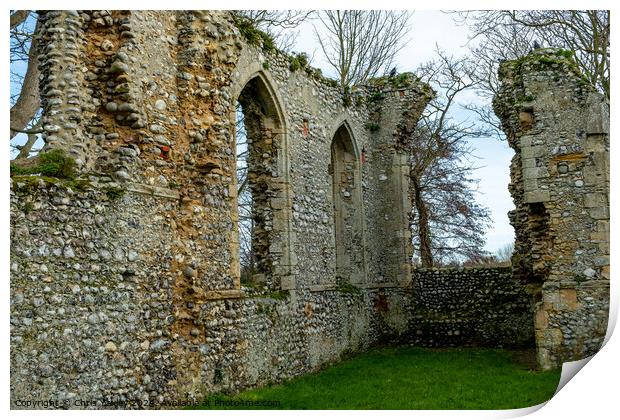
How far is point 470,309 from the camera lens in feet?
53.2

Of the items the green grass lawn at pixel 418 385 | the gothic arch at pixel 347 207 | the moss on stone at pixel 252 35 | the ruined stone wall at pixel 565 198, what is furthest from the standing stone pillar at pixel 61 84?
the gothic arch at pixel 347 207

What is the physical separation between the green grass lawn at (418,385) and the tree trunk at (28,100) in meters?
5.95

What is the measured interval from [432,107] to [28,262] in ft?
57.2

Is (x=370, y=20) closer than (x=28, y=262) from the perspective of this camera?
No

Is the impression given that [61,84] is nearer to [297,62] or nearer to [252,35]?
[252,35]

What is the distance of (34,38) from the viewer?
471 inches

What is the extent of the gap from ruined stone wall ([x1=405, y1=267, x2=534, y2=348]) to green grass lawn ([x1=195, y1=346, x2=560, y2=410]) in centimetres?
161

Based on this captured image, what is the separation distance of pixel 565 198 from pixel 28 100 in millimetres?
9126

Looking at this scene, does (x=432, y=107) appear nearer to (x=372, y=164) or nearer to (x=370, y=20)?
(x=370, y=20)

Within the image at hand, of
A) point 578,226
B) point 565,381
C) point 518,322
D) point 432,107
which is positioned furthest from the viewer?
point 432,107

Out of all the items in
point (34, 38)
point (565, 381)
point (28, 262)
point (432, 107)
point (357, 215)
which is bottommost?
point (565, 381)

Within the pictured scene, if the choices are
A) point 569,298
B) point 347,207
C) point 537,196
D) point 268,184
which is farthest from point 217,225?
point 347,207

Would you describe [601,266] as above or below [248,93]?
below

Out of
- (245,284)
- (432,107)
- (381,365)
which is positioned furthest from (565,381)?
(432,107)
